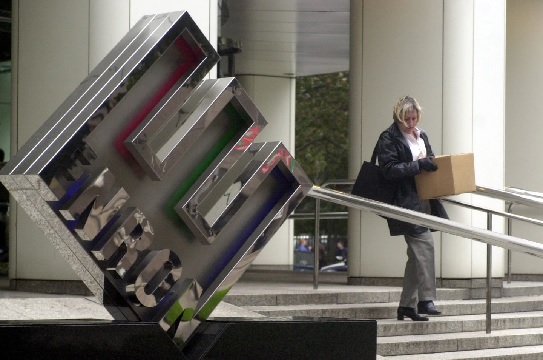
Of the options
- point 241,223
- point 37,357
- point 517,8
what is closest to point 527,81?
point 517,8

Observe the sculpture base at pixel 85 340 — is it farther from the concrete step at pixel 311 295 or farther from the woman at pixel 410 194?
the woman at pixel 410 194

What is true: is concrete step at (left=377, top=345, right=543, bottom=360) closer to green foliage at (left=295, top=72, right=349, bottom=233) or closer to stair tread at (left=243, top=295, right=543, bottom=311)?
stair tread at (left=243, top=295, right=543, bottom=311)

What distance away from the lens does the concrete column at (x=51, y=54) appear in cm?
918

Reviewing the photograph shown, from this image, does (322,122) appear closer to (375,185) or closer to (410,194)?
(375,185)

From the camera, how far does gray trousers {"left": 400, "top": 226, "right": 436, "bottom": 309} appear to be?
29.5 feet

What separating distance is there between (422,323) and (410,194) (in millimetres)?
984

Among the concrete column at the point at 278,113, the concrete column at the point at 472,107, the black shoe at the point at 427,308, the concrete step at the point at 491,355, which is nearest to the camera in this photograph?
the concrete step at the point at 491,355

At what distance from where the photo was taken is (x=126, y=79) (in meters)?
4.83

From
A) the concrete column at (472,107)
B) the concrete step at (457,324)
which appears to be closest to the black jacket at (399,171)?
the concrete step at (457,324)

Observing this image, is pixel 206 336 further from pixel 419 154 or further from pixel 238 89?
pixel 419 154

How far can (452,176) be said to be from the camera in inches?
351

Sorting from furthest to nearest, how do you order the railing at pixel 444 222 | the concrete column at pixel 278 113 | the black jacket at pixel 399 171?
1. the concrete column at pixel 278 113
2. the black jacket at pixel 399 171
3. the railing at pixel 444 222

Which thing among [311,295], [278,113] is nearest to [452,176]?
[311,295]

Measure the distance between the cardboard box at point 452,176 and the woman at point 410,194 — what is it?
68 mm
